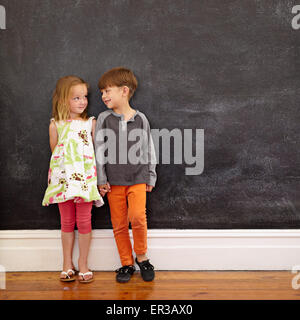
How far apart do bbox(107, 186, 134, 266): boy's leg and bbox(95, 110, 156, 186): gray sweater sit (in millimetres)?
71

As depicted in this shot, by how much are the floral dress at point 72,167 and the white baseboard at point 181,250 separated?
317 mm

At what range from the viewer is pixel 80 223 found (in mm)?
1806

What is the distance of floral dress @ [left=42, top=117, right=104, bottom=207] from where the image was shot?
1719 millimetres

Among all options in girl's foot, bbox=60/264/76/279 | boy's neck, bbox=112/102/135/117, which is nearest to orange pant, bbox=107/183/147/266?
girl's foot, bbox=60/264/76/279

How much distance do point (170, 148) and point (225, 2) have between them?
0.97 m

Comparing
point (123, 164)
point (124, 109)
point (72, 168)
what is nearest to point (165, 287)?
point (123, 164)

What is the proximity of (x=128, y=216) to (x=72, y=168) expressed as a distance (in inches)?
17.1

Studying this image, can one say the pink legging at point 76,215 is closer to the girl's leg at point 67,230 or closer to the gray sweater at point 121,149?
the girl's leg at point 67,230

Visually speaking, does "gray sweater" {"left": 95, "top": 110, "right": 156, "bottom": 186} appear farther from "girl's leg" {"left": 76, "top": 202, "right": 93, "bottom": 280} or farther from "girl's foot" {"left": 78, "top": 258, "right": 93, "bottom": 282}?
"girl's foot" {"left": 78, "top": 258, "right": 93, "bottom": 282}

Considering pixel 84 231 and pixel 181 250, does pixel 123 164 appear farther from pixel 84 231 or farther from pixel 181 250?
pixel 181 250

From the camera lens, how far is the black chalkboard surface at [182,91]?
1892 mm

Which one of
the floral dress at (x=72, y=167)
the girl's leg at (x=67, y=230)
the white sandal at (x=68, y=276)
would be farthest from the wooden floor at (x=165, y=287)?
the floral dress at (x=72, y=167)
